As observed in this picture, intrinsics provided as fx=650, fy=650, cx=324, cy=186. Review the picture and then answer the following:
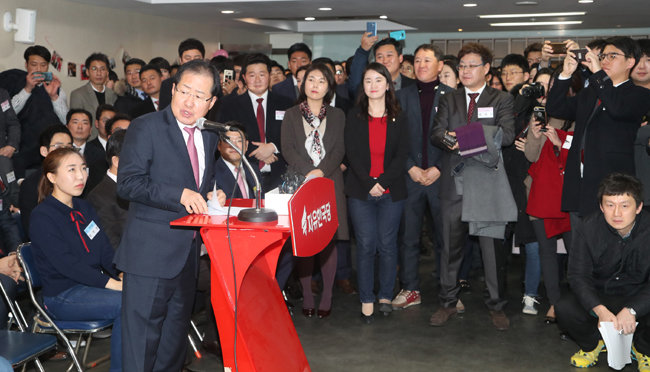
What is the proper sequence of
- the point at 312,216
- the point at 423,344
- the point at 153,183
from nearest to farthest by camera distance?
1. the point at 153,183
2. the point at 312,216
3. the point at 423,344

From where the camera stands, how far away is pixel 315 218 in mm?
2748

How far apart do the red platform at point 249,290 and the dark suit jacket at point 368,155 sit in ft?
5.21

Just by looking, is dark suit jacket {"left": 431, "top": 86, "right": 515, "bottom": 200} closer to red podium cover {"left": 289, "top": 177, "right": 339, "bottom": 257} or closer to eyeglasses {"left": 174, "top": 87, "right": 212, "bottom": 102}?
red podium cover {"left": 289, "top": 177, "right": 339, "bottom": 257}

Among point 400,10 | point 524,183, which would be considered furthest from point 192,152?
point 400,10

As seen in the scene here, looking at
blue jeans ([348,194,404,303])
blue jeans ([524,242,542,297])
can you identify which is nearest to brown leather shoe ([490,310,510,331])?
blue jeans ([524,242,542,297])

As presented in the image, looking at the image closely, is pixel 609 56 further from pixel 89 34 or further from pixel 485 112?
pixel 89 34

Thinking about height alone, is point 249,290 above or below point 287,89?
below

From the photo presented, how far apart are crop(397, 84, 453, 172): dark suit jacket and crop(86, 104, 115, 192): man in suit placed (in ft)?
7.22

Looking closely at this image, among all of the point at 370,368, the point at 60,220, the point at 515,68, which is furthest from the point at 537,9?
the point at 60,220

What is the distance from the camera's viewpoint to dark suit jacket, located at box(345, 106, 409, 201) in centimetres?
447

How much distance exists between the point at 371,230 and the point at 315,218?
1852 mm

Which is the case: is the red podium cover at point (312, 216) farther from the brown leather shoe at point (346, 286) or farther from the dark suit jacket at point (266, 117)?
the brown leather shoe at point (346, 286)

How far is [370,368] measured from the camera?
12.1ft

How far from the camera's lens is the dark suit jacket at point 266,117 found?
4.94 meters
